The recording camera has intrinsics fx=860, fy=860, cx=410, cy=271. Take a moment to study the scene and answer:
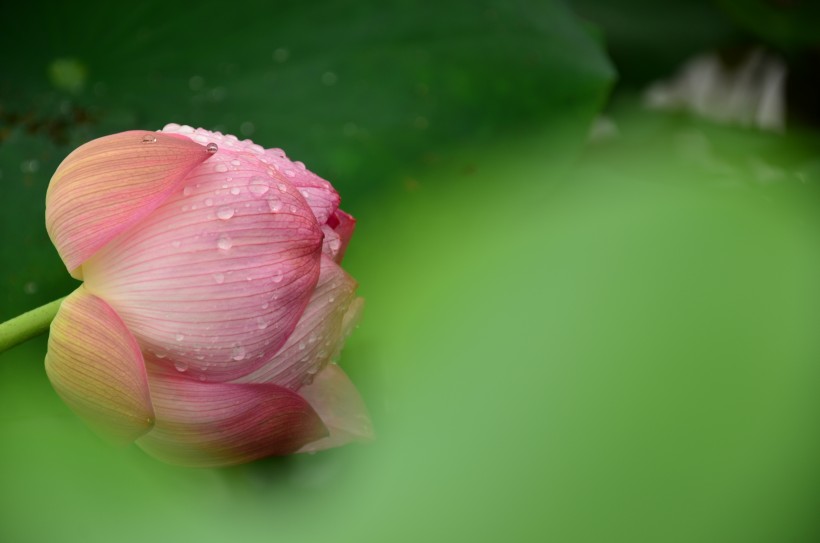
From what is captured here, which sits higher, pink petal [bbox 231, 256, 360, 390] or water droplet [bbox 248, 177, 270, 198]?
water droplet [bbox 248, 177, 270, 198]

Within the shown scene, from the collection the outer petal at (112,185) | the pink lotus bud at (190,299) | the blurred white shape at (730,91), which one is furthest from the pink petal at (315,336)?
the blurred white shape at (730,91)

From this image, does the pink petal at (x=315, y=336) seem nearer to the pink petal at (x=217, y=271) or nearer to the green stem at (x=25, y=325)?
the pink petal at (x=217, y=271)

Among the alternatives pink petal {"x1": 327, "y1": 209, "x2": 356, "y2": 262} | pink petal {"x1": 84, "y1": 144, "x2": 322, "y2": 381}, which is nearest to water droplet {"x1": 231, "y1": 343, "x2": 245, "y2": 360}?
pink petal {"x1": 84, "y1": 144, "x2": 322, "y2": 381}

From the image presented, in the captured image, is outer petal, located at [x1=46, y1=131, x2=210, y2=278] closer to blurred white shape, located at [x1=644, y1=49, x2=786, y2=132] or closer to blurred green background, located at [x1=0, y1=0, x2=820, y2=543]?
blurred green background, located at [x1=0, y1=0, x2=820, y2=543]

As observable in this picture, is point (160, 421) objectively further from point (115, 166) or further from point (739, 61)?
point (739, 61)

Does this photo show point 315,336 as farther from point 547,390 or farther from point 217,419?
point 547,390

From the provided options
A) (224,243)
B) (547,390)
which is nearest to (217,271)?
(224,243)
